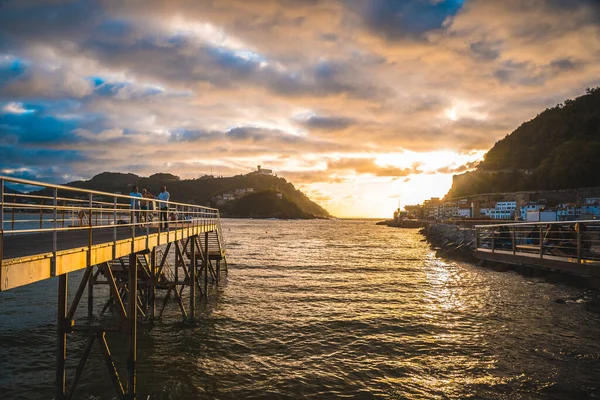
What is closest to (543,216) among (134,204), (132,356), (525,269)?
(525,269)

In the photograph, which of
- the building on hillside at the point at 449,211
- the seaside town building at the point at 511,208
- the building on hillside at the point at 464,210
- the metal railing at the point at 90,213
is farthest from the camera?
the building on hillside at the point at 449,211

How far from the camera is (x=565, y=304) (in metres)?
17.4

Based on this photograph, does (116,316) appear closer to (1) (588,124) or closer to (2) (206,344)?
(2) (206,344)

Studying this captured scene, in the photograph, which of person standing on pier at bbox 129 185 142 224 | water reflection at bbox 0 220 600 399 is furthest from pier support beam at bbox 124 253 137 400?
person standing on pier at bbox 129 185 142 224

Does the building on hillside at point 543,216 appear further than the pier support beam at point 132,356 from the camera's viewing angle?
Yes

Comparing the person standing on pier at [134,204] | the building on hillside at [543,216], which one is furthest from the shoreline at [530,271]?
the person standing on pier at [134,204]

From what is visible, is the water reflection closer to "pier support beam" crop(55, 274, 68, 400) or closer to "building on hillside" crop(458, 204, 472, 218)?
"pier support beam" crop(55, 274, 68, 400)

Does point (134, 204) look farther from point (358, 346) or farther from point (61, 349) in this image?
point (358, 346)

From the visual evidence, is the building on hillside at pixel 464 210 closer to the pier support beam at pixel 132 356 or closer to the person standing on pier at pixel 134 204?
the person standing on pier at pixel 134 204

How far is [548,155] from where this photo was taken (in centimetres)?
12675

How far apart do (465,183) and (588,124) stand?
52.0 meters

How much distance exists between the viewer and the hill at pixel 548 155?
9626 centimetres

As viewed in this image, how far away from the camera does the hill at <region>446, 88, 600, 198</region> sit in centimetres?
9626

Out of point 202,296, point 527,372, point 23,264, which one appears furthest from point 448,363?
point 202,296
